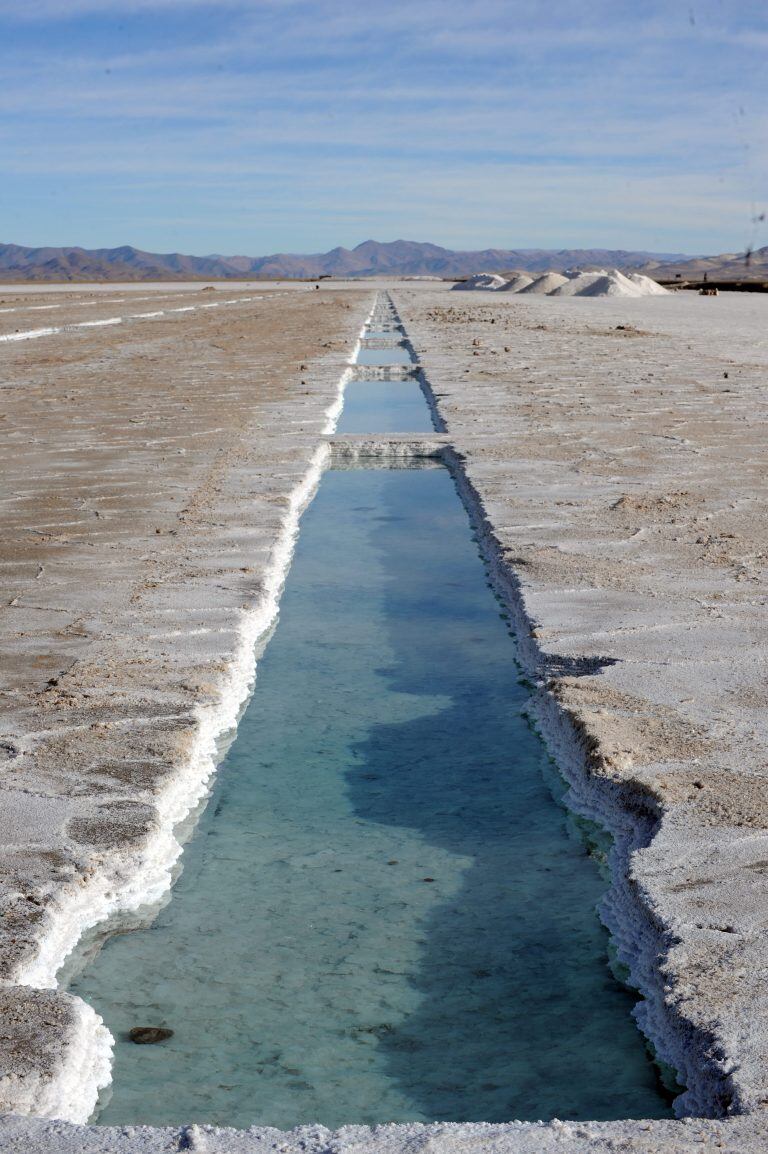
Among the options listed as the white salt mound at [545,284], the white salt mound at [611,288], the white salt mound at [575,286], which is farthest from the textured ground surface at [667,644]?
the white salt mound at [545,284]

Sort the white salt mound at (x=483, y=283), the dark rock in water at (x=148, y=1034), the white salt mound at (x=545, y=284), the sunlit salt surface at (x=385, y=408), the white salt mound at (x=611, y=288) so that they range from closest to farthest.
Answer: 1. the dark rock in water at (x=148, y=1034)
2. the sunlit salt surface at (x=385, y=408)
3. the white salt mound at (x=611, y=288)
4. the white salt mound at (x=545, y=284)
5. the white salt mound at (x=483, y=283)

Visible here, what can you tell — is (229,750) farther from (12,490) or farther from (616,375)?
(616,375)

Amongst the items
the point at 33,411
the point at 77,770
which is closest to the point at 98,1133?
the point at 77,770

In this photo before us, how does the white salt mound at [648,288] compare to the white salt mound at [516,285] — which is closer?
the white salt mound at [648,288]

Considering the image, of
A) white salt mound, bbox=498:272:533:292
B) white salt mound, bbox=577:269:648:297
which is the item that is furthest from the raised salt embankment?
white salt mound, bbox=498:272:533:292

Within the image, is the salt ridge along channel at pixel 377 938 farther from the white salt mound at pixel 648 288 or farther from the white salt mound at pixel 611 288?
the white salt mound at pixel 648 288

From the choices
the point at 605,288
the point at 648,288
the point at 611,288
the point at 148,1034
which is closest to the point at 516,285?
the point at 648,288
